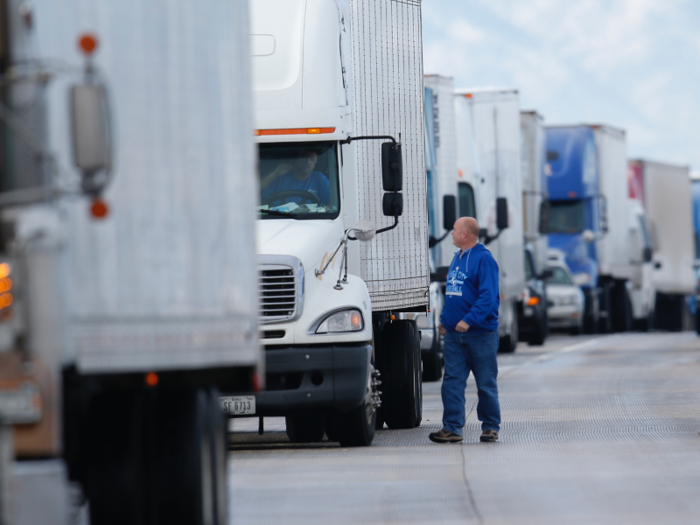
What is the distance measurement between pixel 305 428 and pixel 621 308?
2826 cm

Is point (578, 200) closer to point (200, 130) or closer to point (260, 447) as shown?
point (260, 447)

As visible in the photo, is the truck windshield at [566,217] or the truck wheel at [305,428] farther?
the truck windshield at [566,217]

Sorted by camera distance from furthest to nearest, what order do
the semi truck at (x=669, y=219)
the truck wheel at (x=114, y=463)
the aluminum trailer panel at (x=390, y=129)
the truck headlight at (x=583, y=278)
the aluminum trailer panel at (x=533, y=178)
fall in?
1. the semi truck at (x=669, y=219)
2. the truck headlight at (x=583, y=278)
3. the aluminum trailer panel at (x=533, y=178)
4. the aluminum trailer panel at (x=390, y=129)
5. the truck wheel at (x=114, y=463)

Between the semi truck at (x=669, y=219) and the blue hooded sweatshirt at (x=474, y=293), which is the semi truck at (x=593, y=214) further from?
the blue hooded sweatshirt at (x=474, y=293)

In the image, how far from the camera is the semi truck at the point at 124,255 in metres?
6.29

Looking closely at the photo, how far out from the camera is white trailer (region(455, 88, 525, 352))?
26609 mm

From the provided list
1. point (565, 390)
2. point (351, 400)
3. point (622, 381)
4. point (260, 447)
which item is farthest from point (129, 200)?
point (622, 381)

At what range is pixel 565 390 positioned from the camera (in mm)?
18719

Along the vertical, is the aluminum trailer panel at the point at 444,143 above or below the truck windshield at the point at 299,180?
above

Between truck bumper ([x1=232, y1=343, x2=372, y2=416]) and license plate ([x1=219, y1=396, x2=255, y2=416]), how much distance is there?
57 mm

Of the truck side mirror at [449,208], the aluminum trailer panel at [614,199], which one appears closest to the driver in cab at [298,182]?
the truck side mirror at [449,208]

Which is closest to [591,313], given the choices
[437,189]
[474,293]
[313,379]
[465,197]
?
[465,197]

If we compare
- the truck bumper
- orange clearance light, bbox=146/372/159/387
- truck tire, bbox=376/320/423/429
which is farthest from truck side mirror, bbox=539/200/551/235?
orange clearance light, bbox=146/372/159/387

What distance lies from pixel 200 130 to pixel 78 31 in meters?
0.76
